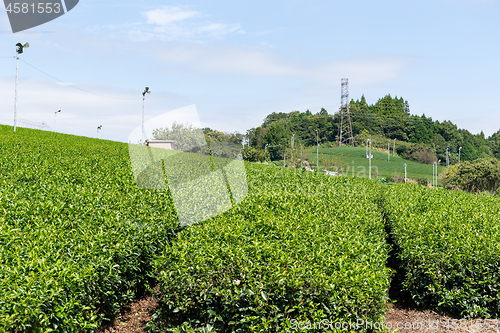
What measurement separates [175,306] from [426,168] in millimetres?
74957

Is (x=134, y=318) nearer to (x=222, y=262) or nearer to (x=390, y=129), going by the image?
(x=222, y=262)

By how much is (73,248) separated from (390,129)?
105 metres

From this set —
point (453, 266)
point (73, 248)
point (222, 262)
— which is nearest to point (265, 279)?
point (222, 262)

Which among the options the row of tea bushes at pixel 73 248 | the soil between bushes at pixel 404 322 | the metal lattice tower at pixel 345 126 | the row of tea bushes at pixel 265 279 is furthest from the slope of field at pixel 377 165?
the row of tea bushes at pixel 265 279

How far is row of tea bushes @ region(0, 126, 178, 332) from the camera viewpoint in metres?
3.01

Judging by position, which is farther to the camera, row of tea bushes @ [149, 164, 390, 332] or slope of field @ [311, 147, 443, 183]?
slope of field @ [311, 147, 443, 183]

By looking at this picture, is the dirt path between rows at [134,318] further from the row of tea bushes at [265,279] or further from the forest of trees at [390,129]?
the forest of trees at [390,129]

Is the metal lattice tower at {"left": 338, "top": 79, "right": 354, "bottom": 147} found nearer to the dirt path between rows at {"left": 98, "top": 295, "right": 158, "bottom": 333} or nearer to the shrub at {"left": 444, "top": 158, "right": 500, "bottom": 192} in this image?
the shrub at {"left": 444, "top": 158, "right": 500, "bottom": 192}

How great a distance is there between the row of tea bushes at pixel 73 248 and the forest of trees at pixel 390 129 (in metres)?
70.1

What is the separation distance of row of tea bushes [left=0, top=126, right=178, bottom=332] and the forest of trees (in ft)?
230

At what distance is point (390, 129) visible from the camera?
99438mm

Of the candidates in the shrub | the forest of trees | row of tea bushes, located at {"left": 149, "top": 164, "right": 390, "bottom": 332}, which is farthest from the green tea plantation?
the forest of trees

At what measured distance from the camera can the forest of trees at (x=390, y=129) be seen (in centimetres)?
8862

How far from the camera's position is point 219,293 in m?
3.62
